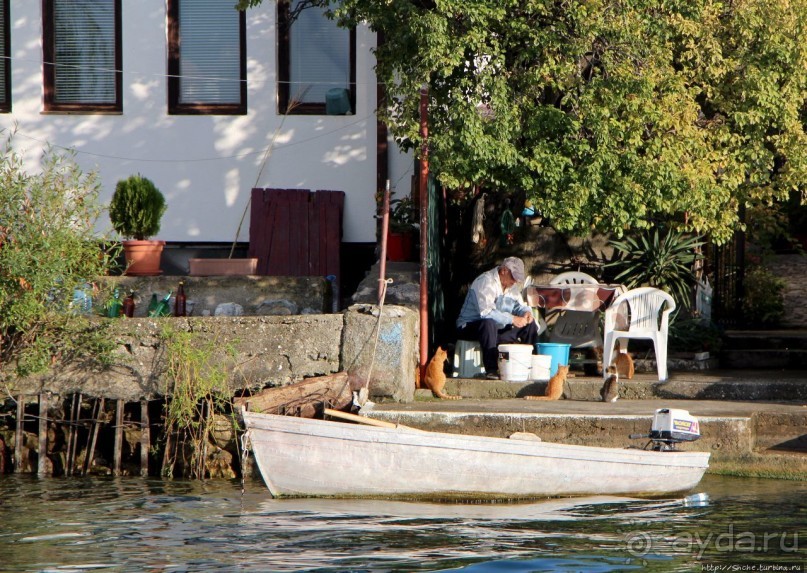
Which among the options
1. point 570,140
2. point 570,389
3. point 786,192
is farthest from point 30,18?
point 786,192

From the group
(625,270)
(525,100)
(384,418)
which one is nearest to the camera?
(384,418)

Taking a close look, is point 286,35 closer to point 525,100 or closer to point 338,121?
point 338,121

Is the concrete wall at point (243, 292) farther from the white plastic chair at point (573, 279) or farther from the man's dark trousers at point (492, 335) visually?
the white plastic chair at point (573, 279)

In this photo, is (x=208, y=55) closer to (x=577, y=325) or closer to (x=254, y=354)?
(x=254, y=354)

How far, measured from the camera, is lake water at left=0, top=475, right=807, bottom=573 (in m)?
7.21

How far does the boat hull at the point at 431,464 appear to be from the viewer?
8.94m

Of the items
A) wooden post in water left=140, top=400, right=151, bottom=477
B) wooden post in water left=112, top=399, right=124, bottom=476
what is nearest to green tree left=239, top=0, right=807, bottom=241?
wooden post in water left=140, top=400, right=151, bottom=477

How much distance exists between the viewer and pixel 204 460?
1044 centimetres

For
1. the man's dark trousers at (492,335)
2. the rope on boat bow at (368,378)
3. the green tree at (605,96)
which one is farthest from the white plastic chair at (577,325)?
the rope on boat bow at (368,378)

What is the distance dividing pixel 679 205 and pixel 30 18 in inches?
335

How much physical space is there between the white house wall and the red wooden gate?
0.69ft

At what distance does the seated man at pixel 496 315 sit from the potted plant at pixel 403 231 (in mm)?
1676

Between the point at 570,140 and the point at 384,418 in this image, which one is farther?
the point at 570,140

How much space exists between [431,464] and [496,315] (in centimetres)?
319
